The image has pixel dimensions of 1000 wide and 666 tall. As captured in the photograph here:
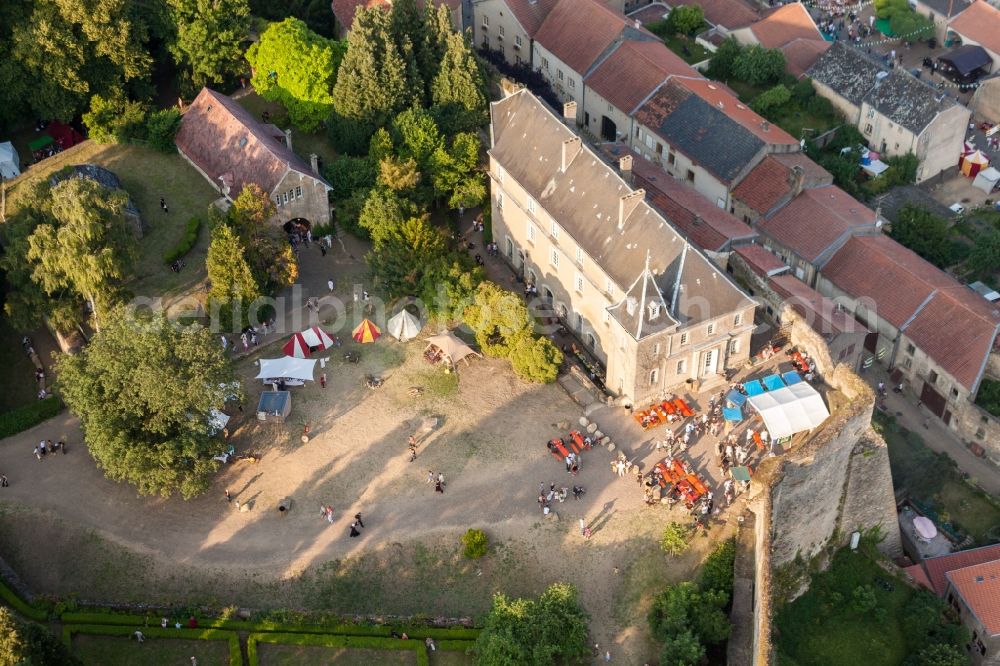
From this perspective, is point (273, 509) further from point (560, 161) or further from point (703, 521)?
point (560, 161)

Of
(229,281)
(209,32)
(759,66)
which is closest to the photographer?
(229,281)

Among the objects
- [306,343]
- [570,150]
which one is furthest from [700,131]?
[306,343]

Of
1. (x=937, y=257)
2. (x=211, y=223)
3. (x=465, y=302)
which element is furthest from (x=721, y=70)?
(x=211, y=223)

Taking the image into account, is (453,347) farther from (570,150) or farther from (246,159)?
(246,159)

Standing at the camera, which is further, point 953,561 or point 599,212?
point 599,212

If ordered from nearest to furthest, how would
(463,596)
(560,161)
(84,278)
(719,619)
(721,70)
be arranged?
(719,619) < (463,596) < (84,278) < (560,161) < (721,70)

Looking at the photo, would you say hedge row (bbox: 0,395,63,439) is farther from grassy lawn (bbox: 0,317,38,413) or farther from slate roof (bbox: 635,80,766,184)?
slate roof (bbox: 635,80,766,184)

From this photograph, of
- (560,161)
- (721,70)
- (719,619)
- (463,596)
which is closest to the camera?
(719,619)
